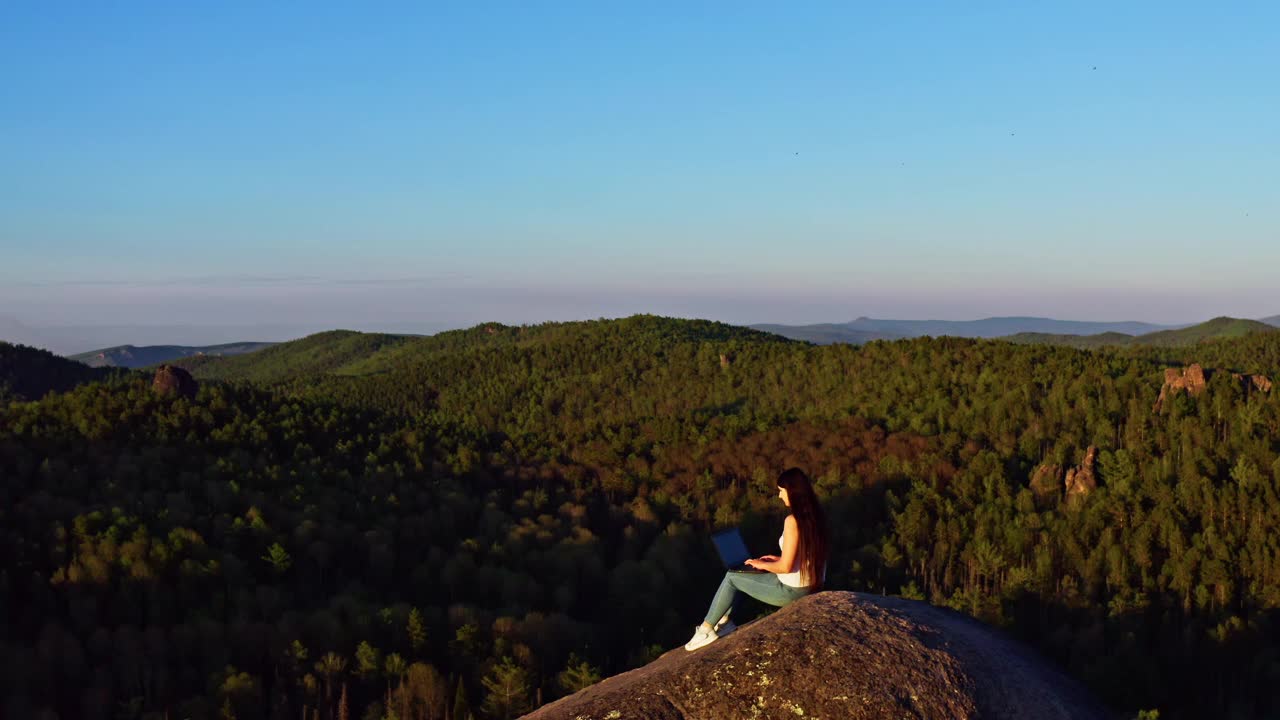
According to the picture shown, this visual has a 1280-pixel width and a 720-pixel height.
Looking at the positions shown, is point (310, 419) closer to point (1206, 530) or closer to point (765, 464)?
point (765, 464)

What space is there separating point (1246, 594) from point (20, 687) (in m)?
149

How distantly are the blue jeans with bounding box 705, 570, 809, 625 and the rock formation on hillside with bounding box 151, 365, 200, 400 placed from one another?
17093 centimetres

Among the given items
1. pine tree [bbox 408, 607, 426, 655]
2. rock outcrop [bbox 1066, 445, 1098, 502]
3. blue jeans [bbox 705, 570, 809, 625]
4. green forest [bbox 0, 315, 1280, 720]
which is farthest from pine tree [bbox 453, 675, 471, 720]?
rock outcrop [bbox 1066, 445, 1098, 502]

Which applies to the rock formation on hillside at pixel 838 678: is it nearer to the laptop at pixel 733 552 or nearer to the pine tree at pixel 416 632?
the laptop at pixel 733 552

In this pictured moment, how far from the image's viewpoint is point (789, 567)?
18625 millimetres

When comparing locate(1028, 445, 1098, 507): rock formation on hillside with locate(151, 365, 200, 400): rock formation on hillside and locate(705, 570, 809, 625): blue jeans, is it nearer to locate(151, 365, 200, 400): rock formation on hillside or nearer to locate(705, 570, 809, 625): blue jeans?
locate(705, 570, 809, 625): blue jeans

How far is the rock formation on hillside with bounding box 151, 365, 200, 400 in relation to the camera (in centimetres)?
16400

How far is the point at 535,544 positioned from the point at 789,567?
384ft

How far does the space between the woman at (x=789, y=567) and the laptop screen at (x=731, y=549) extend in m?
0.24

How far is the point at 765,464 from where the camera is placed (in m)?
169

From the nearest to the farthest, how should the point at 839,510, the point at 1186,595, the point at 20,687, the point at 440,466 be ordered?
the point at 20,687
the point at 1186,595
the point at 839,510
the point at 440,466

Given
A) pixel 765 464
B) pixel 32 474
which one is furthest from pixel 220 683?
pixel 765 464

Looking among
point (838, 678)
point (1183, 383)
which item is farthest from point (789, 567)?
point (1183, 383)

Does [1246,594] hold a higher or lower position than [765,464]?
lower
